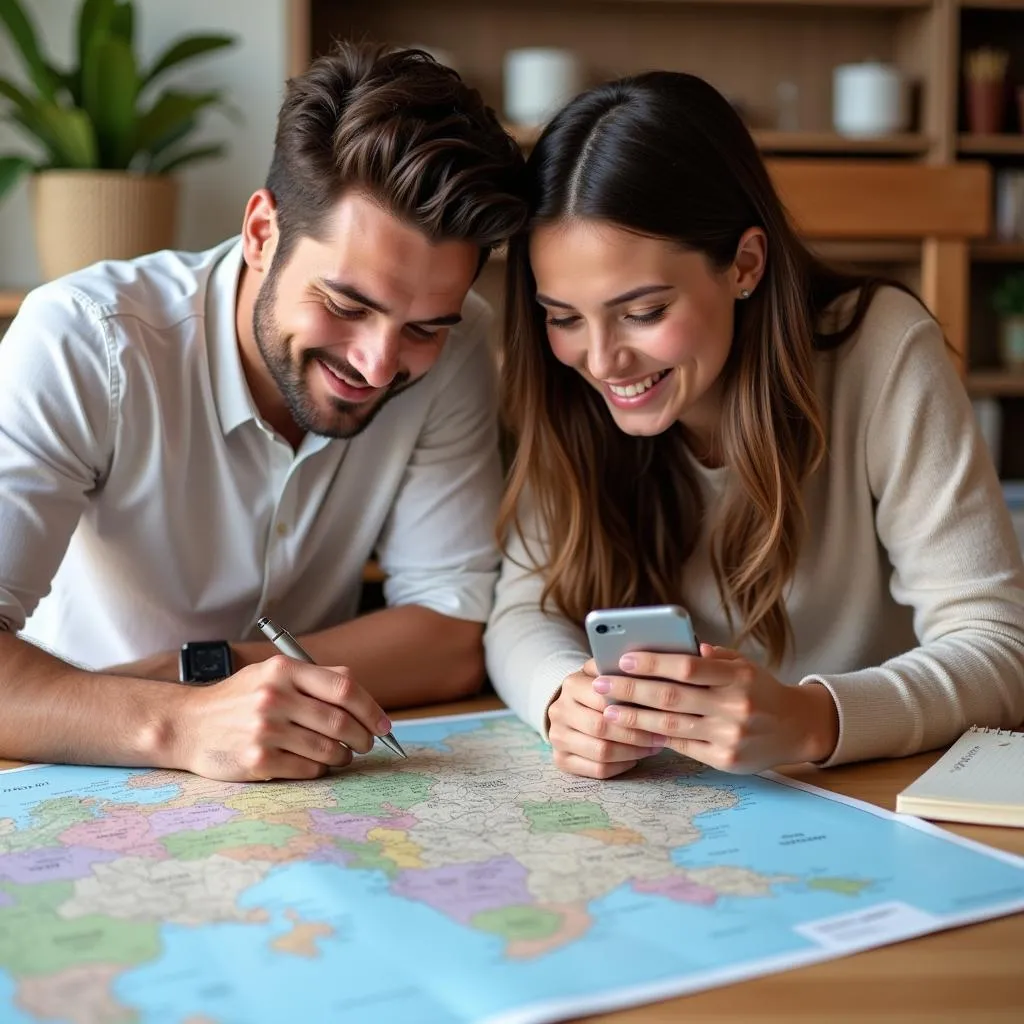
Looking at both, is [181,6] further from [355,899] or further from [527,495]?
[355,899]

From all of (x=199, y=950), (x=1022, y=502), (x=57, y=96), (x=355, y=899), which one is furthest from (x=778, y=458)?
(x=57, y=96)

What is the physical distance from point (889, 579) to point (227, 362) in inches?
32.3

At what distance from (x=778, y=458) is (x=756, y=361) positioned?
0.36 feet

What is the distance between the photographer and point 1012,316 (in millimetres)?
3551

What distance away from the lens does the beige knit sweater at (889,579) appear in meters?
1.29

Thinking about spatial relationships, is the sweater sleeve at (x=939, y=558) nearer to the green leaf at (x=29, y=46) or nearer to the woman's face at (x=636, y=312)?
the woman's face at (x=636, y=312)

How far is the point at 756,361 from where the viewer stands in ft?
4.83

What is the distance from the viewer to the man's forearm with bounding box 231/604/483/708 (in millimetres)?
1463

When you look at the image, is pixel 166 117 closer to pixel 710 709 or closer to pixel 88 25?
pixel 88 25

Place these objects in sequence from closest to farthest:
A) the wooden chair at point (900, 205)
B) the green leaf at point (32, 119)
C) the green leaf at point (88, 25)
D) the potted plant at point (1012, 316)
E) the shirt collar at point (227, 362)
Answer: the shirt collar at point (227, 362) < the green leaf at point (32, 119) < the green leaf at point (88, 25) < the wooden chair at point (900, 205) < the potted plant at point (1012, 316)

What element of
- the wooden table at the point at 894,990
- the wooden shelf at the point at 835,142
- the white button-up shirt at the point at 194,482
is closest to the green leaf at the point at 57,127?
the wooden shelf at the point at 835,142

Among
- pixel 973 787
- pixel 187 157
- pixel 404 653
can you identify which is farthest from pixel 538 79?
pixel 973 787

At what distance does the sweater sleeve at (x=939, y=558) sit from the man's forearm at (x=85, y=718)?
1.99 feet

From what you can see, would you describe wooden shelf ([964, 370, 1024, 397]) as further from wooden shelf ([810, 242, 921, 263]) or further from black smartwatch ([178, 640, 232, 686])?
black smartwatch ([178, 640, 232, 686])
